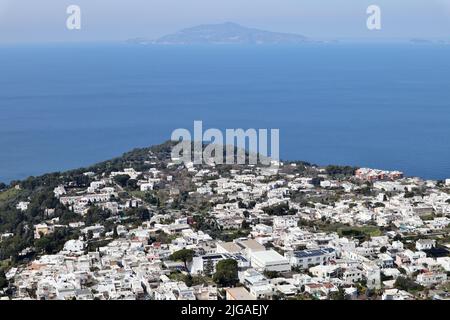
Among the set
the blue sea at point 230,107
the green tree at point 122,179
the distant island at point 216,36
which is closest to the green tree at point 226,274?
the green tree at point 122,179

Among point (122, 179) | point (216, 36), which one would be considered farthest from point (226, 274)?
point (216, 36)

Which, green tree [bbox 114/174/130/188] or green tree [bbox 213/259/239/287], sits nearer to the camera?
green tree [bbox 213/259/239/287]

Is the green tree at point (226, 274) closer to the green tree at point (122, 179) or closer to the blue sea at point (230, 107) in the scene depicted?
the green tree at point (122, 179)

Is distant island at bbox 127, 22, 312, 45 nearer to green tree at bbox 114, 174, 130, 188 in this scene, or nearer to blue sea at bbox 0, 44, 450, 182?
blue sea at bbox 0, 44, 450, 182

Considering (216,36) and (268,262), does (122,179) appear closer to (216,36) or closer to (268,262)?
(268,262)

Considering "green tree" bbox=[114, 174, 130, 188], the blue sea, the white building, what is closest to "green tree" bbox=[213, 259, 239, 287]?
the white building

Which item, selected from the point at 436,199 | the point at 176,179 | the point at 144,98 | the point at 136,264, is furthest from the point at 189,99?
the point at 136,264
